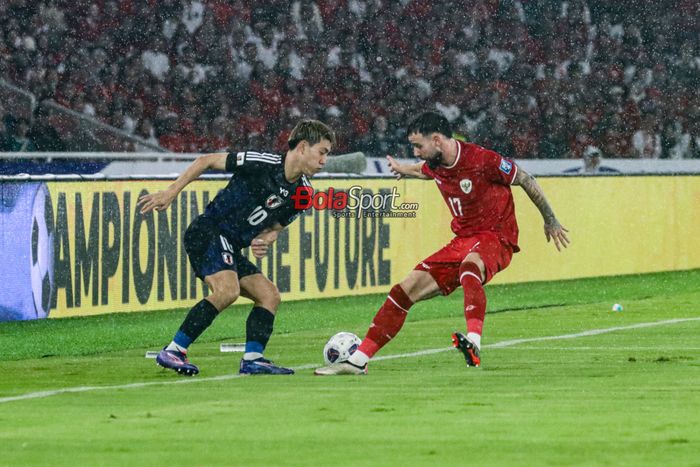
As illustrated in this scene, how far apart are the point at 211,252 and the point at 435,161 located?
5.68 ft

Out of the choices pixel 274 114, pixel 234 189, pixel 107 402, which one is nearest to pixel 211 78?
pixel 274 114

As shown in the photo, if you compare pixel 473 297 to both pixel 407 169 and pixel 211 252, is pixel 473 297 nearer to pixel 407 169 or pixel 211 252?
pixel 407 169

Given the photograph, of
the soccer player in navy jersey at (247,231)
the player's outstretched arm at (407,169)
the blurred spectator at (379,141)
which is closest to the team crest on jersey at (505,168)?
the player's outstretched arm at (407,169)

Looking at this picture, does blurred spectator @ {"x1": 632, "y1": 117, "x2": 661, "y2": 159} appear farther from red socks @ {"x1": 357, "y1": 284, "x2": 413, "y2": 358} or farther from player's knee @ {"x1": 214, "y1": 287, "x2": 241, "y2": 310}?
player's knee @ {"x1": 214, "y1": 287, "x2": 241, "y2": 310}

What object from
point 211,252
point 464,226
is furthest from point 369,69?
point 211,252

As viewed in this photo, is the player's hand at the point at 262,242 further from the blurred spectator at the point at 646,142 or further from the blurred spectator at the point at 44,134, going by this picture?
the blurred spectator at the point at 646,142

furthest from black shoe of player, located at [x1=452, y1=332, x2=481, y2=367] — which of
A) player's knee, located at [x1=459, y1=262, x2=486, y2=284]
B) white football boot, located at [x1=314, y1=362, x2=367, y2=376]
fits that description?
white football boot, located at [x1=314, y1=362, x2=367, y2=376]

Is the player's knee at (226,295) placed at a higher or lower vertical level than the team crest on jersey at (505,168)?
lower

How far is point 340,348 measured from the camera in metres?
9.88

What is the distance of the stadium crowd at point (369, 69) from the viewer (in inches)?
907

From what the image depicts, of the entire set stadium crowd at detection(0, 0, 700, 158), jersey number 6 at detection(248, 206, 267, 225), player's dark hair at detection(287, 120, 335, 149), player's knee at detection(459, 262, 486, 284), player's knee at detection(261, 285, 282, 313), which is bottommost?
player's knee at detection(261, 285, 282, 313)

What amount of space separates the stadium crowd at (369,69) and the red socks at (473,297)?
1255 centimetres

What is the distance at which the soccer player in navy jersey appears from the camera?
9375 mm

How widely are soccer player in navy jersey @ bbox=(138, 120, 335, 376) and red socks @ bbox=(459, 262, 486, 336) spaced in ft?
4.00
